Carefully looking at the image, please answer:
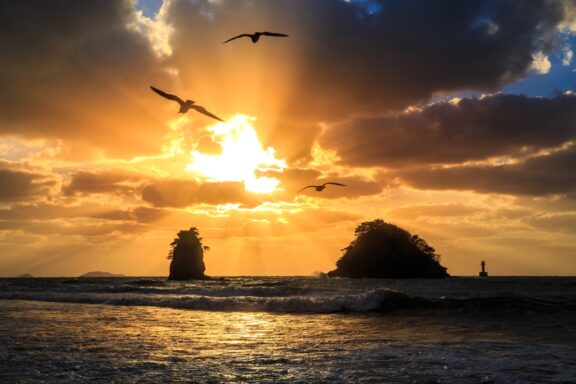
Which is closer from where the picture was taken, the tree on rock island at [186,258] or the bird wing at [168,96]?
the bird wing at [168,96]

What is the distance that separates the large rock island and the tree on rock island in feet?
131

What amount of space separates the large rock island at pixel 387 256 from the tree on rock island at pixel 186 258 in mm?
39965

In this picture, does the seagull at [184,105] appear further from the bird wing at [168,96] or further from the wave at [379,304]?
the wave at [379,304]

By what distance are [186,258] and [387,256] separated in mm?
48594

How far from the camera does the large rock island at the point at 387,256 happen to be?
117062mm

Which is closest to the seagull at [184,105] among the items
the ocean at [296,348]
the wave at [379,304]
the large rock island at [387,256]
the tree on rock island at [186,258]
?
the ocean at [296,348]

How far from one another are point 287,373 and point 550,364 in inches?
251

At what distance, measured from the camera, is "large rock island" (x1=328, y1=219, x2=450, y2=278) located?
117 meters

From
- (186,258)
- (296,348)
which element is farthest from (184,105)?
(186,258)

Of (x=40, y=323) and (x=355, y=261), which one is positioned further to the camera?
(x=355, y=261)

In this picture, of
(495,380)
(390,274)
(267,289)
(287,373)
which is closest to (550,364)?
(495,380)

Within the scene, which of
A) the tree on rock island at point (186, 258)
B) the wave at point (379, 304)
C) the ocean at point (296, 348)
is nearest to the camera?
the ocean at point (296, 348)

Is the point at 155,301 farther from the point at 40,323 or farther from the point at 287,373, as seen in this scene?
the point at 287,373

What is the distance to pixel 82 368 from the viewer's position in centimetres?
1080
